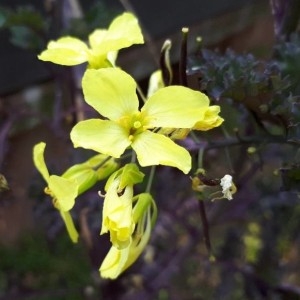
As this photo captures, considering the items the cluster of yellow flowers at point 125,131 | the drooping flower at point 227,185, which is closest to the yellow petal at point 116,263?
the cluster of yellow flowers at point 125,131

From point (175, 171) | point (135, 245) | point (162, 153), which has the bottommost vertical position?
point (175, 171)

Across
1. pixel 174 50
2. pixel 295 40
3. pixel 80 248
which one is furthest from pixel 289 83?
pixel 80 248

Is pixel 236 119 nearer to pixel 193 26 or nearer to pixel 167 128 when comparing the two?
pixel 167 128

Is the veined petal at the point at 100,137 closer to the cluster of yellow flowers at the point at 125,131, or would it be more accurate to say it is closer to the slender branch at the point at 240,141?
the cluster of yellow flowers at the point at 125,131

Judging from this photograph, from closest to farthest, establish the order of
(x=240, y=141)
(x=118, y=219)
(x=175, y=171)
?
(x=118, y=219), (x=240, y=141), (x=175, y=171)

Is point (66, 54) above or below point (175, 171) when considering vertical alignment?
above

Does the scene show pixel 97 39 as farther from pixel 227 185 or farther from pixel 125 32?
pixel 227 185

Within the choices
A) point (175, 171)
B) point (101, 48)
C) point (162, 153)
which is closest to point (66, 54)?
point (101, 48)

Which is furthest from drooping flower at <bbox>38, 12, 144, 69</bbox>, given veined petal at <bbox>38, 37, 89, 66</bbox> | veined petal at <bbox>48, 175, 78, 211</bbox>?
veined petal at <bbox>48, 175, 78, 211</bbox>
